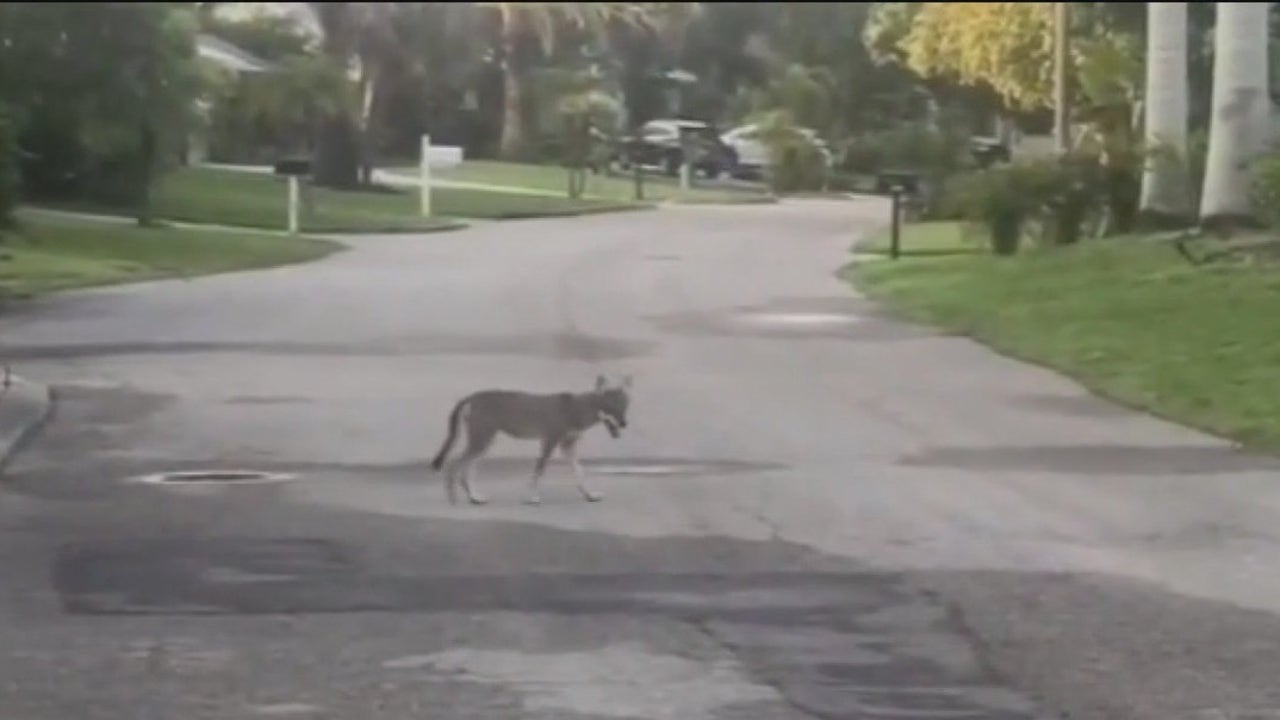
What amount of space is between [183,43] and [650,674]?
112 ft

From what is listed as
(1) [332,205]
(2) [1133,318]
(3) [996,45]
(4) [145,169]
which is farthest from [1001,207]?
(1) [332,205]

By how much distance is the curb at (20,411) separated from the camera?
59.6 feet

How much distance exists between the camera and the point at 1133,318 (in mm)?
25688

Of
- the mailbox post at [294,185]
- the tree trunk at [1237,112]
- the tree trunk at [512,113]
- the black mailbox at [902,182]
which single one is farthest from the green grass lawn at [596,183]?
the tree trunk at [1237,112]

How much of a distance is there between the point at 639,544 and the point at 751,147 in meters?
56.9

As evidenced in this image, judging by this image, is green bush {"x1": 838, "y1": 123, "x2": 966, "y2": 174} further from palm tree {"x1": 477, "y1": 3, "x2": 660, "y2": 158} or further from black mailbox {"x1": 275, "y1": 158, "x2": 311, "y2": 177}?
black mailbox {"x1": 275, "y1": 158, "x2": 311, "y2": 177}

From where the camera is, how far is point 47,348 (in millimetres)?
25234

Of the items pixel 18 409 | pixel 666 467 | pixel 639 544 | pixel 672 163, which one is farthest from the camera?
pixel 672 163

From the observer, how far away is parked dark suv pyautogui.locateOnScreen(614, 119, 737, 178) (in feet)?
235

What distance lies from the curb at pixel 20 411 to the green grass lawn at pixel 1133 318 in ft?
23.5

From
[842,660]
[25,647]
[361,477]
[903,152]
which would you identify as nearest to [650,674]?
[842,660]

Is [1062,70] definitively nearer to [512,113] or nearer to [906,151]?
[906,151]

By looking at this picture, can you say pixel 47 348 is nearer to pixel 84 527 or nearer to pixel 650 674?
pixel 84 527

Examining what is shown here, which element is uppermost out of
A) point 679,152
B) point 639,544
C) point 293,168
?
point 639,544
